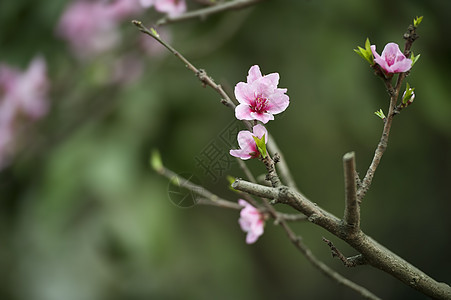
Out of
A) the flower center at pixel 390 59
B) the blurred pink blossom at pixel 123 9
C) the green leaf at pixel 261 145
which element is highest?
the flower center at pixel 390 59

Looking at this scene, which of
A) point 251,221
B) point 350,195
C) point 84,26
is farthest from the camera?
point 84,26

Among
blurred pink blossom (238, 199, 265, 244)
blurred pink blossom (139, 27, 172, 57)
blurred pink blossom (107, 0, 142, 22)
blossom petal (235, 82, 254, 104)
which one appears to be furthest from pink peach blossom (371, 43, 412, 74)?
blurred pink blossom (139, 27, 172, 57)

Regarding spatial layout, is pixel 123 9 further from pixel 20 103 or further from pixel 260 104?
pixel 260 104

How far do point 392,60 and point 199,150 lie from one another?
1016 millimetres

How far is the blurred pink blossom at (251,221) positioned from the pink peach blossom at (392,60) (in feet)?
0.74

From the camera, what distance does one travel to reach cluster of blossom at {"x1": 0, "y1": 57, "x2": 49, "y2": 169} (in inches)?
51.0

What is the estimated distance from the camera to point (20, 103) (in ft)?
4.34

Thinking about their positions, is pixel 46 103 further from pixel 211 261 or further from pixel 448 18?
pixel 448 18

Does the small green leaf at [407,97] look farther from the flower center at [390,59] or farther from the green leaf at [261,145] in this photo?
the green leaf at [261,145]

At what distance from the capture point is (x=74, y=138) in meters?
1.46

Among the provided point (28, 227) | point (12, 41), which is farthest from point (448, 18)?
point (28, 227)

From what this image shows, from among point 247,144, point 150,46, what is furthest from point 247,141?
point 150,46

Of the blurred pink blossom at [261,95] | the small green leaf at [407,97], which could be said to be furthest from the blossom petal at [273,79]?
the small green leaf at [407,97]

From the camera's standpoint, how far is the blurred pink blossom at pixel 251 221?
526 mm
